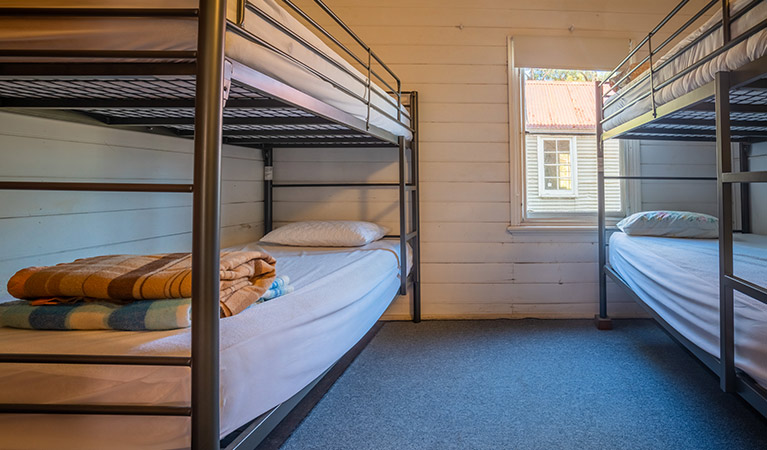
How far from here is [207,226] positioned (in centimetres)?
75

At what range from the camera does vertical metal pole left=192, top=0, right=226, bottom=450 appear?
2.45ft

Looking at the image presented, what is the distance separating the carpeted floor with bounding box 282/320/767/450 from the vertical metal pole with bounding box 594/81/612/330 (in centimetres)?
19

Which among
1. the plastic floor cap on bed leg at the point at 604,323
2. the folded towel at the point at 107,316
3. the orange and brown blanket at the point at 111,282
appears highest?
the orange and brown blanket at the point at 111,282

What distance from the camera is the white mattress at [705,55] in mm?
1258

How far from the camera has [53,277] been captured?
941mm

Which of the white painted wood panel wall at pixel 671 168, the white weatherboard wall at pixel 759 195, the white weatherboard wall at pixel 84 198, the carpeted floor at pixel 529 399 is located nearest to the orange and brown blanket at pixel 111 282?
the white weatherboard wall at pixel 84 198

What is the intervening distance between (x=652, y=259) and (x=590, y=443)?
1.00 meters

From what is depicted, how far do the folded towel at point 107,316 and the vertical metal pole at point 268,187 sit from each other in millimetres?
2181

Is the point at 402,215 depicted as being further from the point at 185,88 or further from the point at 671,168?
the point at 671,168

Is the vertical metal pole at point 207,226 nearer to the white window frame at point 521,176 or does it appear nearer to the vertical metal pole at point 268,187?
the vertical metal pole at point 268,187

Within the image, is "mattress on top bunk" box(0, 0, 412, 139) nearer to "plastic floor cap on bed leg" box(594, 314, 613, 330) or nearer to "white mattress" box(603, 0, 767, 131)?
"white mattress" box(603, 0, 767, 131)

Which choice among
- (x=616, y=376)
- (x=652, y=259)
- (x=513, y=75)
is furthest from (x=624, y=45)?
(x=616, y=376)

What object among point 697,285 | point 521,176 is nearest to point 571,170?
point 521,176

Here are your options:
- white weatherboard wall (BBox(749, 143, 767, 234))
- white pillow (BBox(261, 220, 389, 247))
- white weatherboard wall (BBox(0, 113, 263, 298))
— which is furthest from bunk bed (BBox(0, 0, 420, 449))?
white weatherboard wall (BBox(749, 143, 767, 234))
